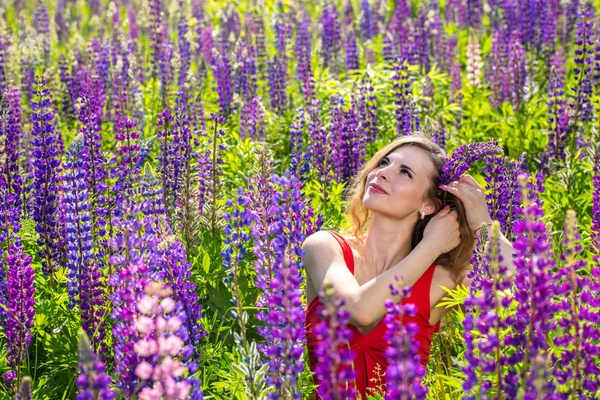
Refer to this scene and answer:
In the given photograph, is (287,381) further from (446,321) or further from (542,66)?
(542,66)

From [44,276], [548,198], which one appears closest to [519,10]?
[548,198]

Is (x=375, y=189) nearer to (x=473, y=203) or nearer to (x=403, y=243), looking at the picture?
(x=403, y=243)

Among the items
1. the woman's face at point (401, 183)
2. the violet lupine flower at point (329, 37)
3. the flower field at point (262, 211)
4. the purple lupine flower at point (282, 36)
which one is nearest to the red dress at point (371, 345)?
the flower field at point (262, 211)

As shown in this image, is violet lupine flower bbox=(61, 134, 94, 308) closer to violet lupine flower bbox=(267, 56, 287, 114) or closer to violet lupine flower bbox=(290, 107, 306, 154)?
violet lupine flower bbox=(290, 107, 306, 154)

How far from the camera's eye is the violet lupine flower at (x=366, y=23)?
11.3 m

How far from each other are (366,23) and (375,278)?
28.0ft

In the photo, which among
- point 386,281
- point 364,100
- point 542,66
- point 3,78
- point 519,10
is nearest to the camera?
point 386,281

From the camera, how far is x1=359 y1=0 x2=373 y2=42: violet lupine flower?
11.3 m

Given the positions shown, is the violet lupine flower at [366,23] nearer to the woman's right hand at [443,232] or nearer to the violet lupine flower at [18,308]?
the woman's right hand at [443,232]

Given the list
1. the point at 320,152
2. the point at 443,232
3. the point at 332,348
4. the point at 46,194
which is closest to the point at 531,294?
the point at 332,348

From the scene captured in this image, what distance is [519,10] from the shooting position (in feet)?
32.3

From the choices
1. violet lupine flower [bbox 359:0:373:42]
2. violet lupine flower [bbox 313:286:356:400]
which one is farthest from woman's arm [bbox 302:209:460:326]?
violet lupine flower [bbox 359:0:373:42]

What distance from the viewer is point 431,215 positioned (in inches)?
169

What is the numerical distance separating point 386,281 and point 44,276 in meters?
1.91
